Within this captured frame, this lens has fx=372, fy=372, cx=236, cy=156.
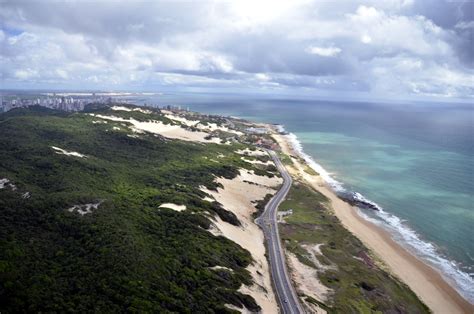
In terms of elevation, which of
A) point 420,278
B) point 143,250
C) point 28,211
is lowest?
point 420,278

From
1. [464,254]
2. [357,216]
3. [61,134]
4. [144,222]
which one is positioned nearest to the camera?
[144,222]

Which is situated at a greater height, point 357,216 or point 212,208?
point 212,208

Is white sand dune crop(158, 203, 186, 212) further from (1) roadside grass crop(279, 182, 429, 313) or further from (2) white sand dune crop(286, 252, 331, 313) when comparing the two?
(2) white sand dune crop(286, 252, 331, 313)

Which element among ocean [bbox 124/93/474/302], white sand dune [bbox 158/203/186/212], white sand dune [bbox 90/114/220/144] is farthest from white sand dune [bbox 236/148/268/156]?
white sand dune [bbox 158/203/186/212]

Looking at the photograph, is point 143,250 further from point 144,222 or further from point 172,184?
point 172,184

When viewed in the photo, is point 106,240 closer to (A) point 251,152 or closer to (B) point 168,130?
(A) point 251,152

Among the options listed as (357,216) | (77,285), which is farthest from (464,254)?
(77,285)

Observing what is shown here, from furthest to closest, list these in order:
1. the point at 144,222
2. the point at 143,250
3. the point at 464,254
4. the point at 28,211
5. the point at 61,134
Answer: the point at 61,134 < the point at 464,254 < the point at 144,222 < the point at 28,211 < the point at 143,250

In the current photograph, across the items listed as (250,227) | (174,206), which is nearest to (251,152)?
(250,227)
